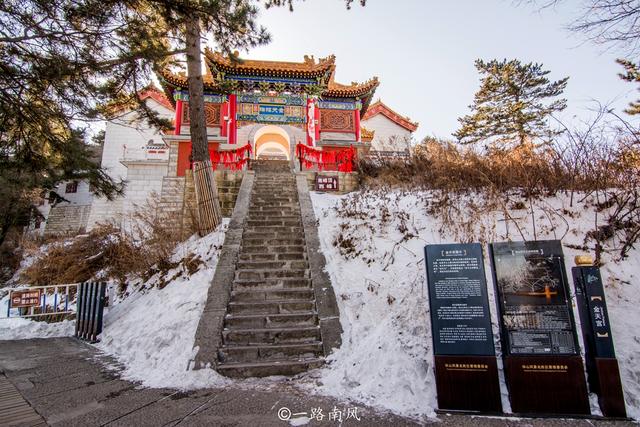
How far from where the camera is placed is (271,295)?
5391 mm

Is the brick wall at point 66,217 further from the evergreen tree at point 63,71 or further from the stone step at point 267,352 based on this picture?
the stone step at point 267,352

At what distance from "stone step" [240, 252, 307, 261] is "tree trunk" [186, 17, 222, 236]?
2125 millimetres

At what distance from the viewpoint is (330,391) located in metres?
3.41

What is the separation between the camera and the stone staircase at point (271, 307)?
412 cm

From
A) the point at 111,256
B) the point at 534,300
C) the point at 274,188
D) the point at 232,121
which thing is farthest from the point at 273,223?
the point at 232,121

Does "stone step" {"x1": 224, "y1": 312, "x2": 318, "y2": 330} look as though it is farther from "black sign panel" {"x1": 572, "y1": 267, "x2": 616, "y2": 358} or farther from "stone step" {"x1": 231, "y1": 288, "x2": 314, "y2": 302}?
"black sign panel" {"x1": 572, "y1": 267, "x2": 616, "y2": 358}

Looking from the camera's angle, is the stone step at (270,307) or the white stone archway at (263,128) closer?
the stone step at (270,307)

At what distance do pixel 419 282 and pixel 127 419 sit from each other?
3.94 metres

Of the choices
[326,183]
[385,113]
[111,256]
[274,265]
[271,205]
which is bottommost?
[274,265]

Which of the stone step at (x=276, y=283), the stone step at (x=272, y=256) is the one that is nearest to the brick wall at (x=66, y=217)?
the stone step at (x=272, y=256)

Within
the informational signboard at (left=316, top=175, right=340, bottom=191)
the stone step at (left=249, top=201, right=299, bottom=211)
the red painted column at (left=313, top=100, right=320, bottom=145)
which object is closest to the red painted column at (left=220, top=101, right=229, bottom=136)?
the red painted column at (left=313, top=100, right=320, bottom=145)

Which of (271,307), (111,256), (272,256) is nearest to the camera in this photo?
(271,307)

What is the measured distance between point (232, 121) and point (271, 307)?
14.3 m

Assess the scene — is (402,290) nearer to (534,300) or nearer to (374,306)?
(374,306)
